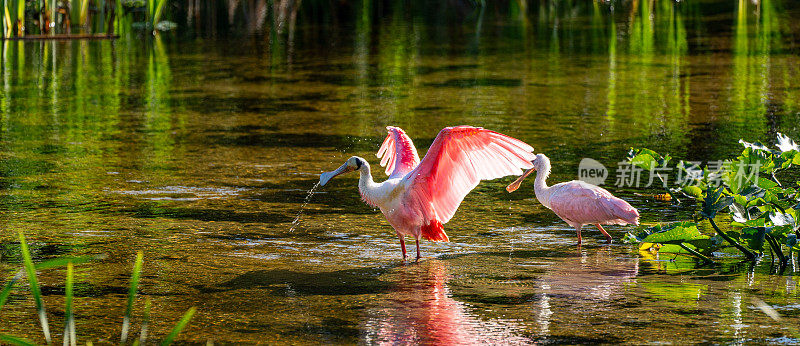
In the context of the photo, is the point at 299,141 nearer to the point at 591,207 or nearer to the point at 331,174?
the point at 331,174

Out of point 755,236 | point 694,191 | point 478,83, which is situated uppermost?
point 478,83

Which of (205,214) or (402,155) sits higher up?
(402,155)

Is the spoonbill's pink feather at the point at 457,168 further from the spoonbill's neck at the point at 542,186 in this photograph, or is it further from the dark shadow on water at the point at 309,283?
the spoonbill's neck at the point at 542,186

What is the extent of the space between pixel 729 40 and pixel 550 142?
9789 millimetres

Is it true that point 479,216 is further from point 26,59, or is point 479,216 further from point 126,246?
point 26,59

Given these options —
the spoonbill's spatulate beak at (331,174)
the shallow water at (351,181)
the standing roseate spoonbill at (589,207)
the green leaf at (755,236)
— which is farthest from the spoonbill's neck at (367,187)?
the green leaf at (755,236)

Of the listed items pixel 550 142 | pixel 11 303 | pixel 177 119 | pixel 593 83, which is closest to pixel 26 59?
pixel 177 119

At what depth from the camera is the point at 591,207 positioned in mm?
6891

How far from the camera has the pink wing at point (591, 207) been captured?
272 inches

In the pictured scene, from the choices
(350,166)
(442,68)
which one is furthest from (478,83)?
(350,166)

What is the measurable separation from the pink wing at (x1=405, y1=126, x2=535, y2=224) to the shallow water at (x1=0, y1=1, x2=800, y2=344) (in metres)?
Answer: 0.38

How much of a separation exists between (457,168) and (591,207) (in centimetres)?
91

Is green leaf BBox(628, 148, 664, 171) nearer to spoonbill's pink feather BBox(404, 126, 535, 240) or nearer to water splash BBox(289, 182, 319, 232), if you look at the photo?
spoonbill's pink feather BBox(404, 126, 535, 240)

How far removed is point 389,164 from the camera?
7887mm
